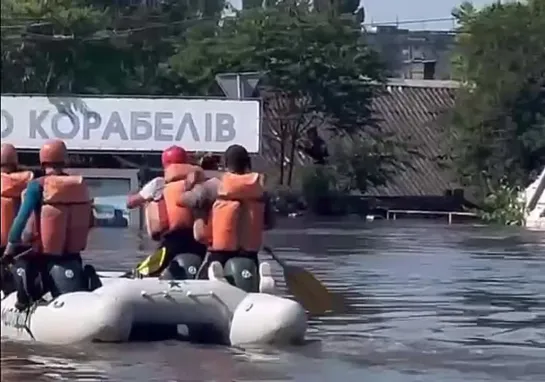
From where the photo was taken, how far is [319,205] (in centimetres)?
6306

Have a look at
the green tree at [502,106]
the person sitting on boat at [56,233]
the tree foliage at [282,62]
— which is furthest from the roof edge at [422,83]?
the person sitting on boat at [56,233]

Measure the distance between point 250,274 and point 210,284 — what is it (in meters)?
0.54

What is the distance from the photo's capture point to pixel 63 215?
36.6 ft

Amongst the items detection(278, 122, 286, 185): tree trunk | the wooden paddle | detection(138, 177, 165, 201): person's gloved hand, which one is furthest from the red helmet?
detection(278, 122, 286, 185): tree trunk

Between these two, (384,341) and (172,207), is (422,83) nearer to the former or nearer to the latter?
(384,341)

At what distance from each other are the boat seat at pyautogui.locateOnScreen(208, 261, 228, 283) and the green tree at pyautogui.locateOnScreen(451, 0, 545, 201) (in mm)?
50742

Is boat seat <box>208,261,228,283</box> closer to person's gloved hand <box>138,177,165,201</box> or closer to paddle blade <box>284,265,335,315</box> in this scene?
person's gloved hand <box>138,177,165,201</box>

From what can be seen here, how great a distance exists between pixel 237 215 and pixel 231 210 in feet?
0.24

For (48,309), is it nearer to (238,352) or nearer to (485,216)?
(238,352)

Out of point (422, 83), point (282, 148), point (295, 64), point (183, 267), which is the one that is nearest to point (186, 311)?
point (183, 267)

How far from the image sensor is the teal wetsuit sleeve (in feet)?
26.3

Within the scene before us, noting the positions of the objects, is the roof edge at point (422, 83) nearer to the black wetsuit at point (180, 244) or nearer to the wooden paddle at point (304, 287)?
the wooden paddle at point (304, 287)

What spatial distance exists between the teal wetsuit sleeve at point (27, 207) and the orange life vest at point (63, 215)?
2.28 ft

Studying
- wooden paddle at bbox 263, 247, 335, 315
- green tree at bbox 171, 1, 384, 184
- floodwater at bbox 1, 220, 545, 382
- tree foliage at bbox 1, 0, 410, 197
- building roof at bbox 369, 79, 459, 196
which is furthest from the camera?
building roof at bbox 369, 79, 459, 196
